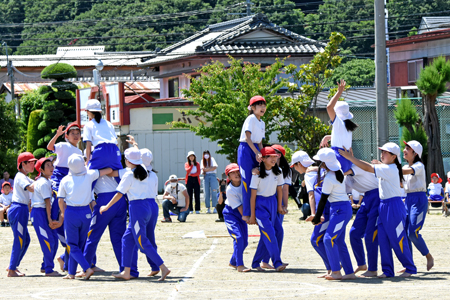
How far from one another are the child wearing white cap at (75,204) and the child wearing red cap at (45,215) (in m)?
0.45

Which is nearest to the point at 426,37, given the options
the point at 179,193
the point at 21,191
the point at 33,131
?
the point at 179,193

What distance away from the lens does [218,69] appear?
26438 millimetres

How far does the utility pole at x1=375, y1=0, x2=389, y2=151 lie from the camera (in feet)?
58.2

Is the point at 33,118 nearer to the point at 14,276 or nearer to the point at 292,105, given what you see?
the point at 292,105

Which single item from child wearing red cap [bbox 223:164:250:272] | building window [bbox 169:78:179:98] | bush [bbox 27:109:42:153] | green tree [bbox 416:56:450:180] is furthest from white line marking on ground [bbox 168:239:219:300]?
bush [bbox 27:109:42:153]

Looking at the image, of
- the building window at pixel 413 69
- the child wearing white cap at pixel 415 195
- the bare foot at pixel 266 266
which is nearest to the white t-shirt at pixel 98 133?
the bare foot at pixel 266 266

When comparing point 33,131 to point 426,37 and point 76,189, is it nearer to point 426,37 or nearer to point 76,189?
point 426,37

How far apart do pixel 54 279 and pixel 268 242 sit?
116 inches

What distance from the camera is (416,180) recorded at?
32.1 ft

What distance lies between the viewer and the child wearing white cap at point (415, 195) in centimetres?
963

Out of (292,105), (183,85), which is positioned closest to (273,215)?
(292,105)

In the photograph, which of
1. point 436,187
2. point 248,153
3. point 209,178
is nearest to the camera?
point 248,153

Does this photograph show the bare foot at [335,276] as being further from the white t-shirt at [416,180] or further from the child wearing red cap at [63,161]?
the child wearing red cap at [63,161]

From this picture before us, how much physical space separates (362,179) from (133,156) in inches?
119
